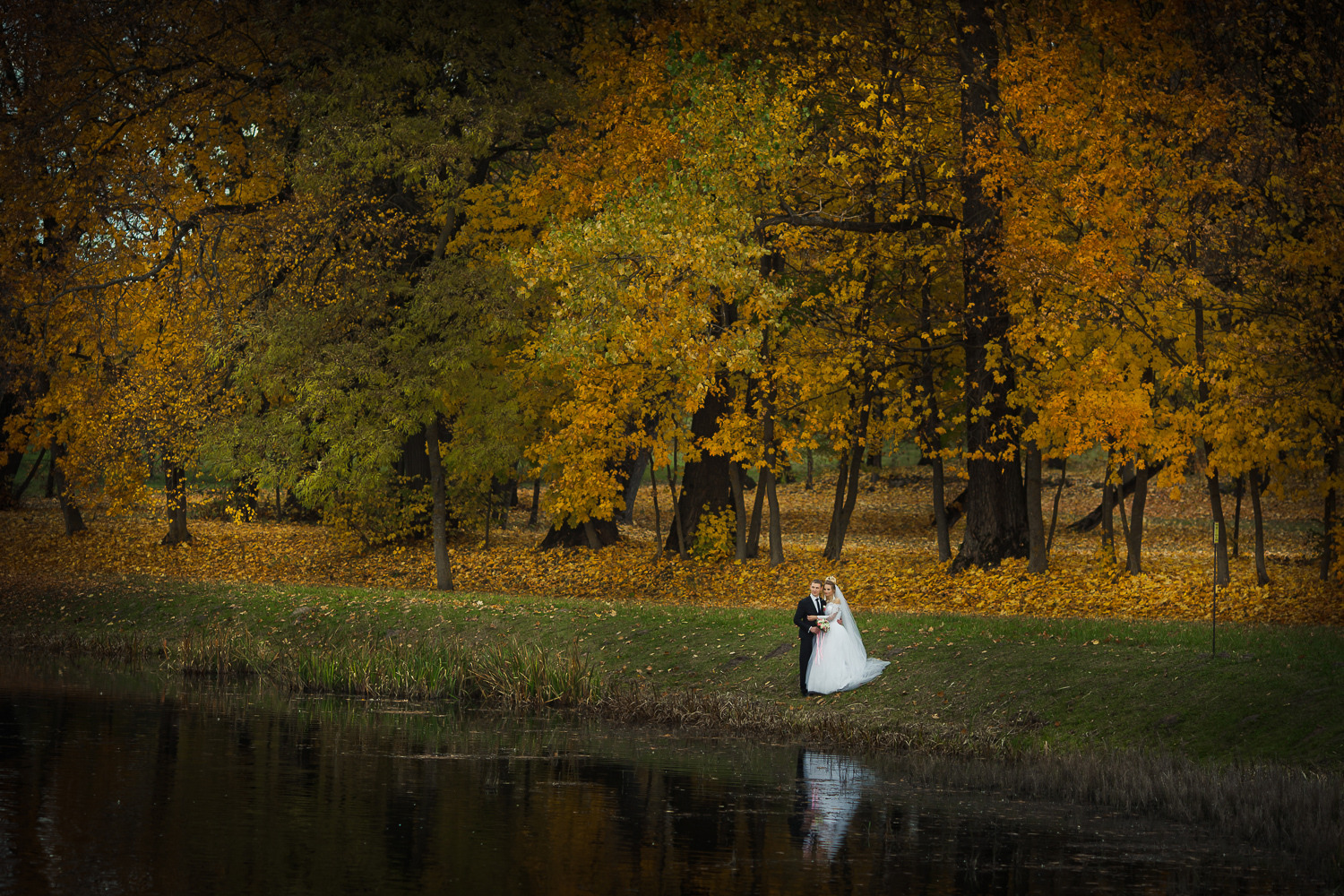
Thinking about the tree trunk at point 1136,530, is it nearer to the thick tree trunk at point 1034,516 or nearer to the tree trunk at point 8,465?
the thick tree trunk at point 1034,516

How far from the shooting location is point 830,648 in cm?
1902

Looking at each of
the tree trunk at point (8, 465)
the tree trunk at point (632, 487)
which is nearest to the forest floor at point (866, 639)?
the tree trunk at point (8, 465)

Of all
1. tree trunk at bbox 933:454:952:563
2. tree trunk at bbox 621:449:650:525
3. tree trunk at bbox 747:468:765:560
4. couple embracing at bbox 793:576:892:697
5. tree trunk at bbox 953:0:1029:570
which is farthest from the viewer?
tree trunk at bbox 621:449:650:525

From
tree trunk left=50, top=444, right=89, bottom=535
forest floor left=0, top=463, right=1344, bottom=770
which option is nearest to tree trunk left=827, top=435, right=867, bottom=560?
forest floor left=0, top=463, right=1344, bottom=770

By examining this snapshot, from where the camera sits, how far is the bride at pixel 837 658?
62.2 feet

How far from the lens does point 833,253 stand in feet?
94.9

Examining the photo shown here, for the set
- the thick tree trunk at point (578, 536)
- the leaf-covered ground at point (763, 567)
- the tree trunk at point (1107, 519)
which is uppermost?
the tree trunk at point (1107, 519)

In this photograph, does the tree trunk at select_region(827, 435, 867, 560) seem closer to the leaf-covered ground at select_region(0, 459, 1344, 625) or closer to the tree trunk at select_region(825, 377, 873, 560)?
the tree trunk at select_region(825, 377, 873, 560)

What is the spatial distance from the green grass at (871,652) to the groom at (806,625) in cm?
43

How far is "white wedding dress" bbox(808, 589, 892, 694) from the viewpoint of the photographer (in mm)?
18969

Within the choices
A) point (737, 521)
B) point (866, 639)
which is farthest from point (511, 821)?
point (737, 521)

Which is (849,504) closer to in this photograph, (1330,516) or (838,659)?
(1330,516)

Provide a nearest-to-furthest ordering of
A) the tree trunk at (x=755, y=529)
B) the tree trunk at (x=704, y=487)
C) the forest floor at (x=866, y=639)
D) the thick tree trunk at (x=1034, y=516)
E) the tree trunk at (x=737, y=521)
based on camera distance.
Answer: the forest floor at (x=866, y=639)
the thick tree trunk at (x=1034, y=516)
the tree trunk at (x=737, y=521)
the tree trunk at (x=704, y=487)
the tree trunk at (x=755, y=529)

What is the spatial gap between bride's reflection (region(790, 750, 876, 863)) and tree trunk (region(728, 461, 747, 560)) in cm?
1487
